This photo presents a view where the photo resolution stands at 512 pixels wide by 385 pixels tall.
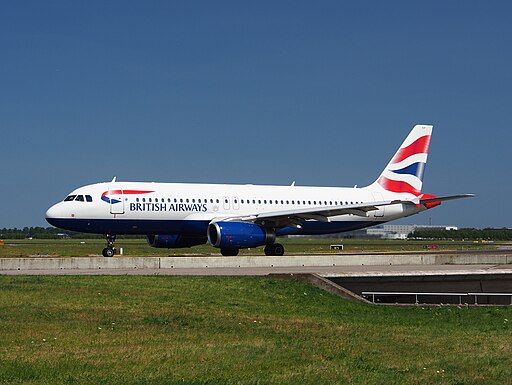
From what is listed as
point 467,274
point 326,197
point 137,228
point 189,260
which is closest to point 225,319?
point 467,274

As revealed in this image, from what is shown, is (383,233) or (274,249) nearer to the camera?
(274,249)

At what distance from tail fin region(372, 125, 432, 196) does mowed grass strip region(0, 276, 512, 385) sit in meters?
29.3

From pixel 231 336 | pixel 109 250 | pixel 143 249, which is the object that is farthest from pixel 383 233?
pixel 231 336

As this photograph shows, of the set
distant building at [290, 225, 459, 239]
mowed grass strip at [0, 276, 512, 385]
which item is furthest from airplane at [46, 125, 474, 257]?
distant building at [290, 225, 459, 239]

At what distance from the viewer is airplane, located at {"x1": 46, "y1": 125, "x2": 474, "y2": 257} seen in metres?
42.1

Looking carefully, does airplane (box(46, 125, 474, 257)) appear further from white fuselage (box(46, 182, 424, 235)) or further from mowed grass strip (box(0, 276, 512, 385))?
mowed grass strip (box(0, 276, 512, 385))

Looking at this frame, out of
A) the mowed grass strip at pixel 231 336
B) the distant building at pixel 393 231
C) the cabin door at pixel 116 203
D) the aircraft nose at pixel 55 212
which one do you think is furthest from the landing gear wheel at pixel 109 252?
the distant building at pixel 393 231

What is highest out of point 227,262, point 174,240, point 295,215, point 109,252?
point 295,215

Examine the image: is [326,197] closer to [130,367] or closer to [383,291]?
[383,291]

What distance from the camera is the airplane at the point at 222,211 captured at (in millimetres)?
42094

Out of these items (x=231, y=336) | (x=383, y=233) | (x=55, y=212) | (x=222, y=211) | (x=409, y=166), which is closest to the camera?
(x=231, y=336)

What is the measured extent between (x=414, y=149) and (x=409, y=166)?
125 centimetres

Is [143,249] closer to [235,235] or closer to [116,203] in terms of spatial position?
[116,203]

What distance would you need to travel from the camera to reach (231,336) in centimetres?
1611
